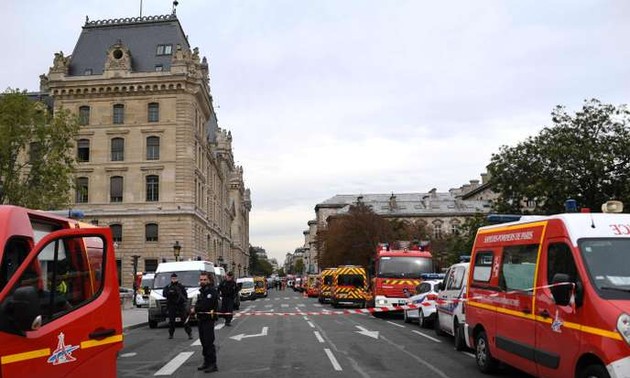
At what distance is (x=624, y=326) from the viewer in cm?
656

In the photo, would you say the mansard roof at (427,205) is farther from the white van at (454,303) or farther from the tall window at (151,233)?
the white van at (454,303)

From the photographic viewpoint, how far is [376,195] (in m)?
153

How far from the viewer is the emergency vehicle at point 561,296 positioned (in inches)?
273

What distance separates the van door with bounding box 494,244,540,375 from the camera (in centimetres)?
894

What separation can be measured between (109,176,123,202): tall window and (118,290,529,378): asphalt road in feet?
151

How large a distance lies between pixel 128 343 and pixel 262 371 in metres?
7.13

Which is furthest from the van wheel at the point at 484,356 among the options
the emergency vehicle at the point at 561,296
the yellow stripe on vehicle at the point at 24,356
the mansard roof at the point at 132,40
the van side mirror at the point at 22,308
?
the mansard roof at the point at 132,40

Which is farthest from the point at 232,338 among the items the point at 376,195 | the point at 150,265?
the point at 376,195

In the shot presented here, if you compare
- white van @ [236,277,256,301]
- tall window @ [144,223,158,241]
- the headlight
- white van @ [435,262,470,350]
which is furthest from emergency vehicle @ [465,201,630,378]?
tall window @ [144,223,158,241]

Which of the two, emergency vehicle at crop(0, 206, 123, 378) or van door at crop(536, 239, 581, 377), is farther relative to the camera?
van door at crop(536, 239, 581, 377)

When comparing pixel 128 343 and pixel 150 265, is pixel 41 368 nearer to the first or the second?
pixel 128 343

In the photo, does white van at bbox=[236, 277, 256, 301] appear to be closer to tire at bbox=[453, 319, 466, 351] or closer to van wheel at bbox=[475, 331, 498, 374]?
tire at bbox=[453, 319, 466, 351]

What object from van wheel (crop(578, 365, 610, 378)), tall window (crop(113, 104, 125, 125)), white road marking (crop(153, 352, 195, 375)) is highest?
tall window (crop(113, 104, 125, 125))

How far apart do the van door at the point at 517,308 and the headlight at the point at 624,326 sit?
2.16 metres
